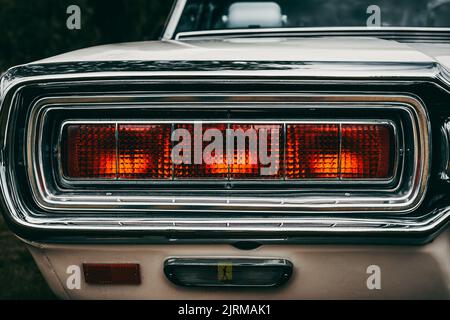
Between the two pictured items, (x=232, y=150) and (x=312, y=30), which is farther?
(x=312, y=30)

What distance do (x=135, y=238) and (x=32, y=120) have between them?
1.35 feet

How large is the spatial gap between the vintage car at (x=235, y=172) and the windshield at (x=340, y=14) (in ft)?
4.13

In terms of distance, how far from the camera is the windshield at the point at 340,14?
9.86 feet

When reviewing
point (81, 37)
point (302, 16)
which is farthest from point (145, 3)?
point (302, 16)

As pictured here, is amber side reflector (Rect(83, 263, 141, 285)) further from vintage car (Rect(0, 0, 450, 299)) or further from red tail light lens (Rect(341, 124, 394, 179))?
red tail light lens (Rect(341, 124, 394, 179))

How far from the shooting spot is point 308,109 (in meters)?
1.71

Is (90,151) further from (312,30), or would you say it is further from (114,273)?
(312,30)

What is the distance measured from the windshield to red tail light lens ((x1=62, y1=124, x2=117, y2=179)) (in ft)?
4.71

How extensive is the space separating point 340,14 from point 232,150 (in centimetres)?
150

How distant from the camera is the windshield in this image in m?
3.00

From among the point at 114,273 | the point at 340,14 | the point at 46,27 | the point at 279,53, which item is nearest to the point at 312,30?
the point at 340,14

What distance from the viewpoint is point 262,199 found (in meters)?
1.75

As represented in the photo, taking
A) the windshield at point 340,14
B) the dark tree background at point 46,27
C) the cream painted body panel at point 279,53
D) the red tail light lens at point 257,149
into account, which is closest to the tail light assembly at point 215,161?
the red tail light lens at point 257,149

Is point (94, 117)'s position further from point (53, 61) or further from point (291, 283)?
point (291, 283)
